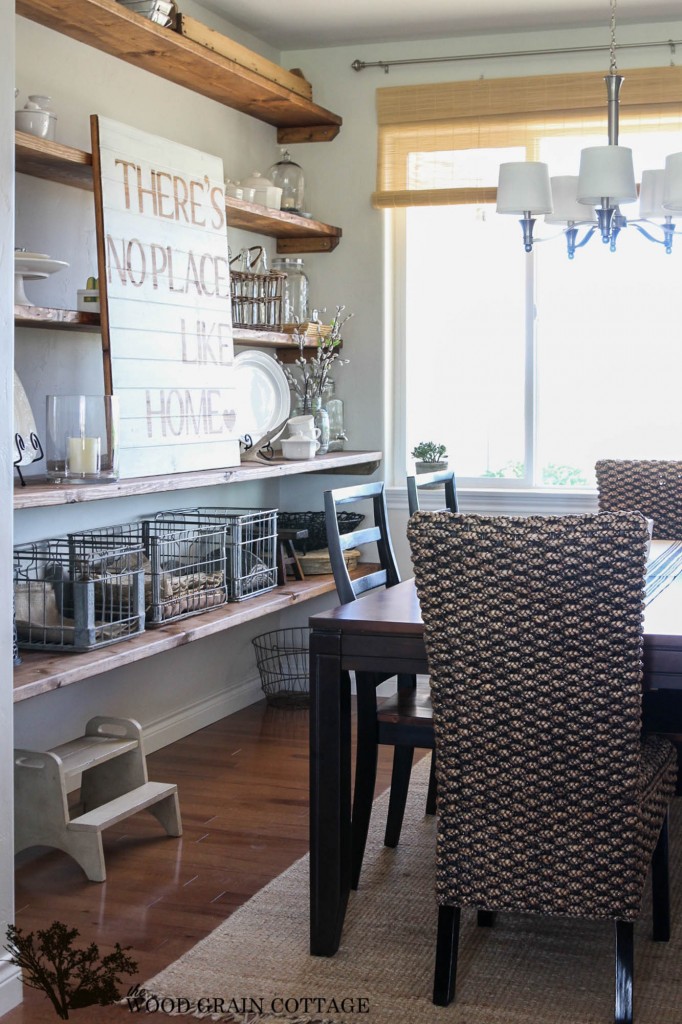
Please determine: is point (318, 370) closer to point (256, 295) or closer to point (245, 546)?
point (256, 295)

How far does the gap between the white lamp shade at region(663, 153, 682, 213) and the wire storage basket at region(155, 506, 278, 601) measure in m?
1.64

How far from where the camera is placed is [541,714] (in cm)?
208

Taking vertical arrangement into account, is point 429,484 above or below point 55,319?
below

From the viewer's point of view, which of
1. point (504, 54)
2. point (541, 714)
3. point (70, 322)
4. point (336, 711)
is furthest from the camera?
point (504, 54)

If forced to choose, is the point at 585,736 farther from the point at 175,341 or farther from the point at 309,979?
the point at 175,341

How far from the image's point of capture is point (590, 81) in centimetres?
448

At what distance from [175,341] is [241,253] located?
0.82m

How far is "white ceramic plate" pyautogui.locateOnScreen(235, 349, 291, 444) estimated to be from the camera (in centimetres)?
437

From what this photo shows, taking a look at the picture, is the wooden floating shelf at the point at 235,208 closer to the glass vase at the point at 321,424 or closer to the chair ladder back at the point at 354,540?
the glass vase at the point at 321,424

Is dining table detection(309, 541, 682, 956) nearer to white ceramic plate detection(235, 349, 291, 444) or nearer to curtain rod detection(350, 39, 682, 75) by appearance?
white ceramic plate detection(235, 349, 291, 444)

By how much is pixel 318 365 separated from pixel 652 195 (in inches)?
75.1

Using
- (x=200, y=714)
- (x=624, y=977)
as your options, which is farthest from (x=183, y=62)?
(x=624, y=977)

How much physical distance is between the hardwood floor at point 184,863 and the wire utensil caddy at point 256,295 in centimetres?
154

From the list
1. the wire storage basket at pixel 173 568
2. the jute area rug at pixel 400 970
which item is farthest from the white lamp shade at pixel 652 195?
the jute area rug at pixel 400 970
